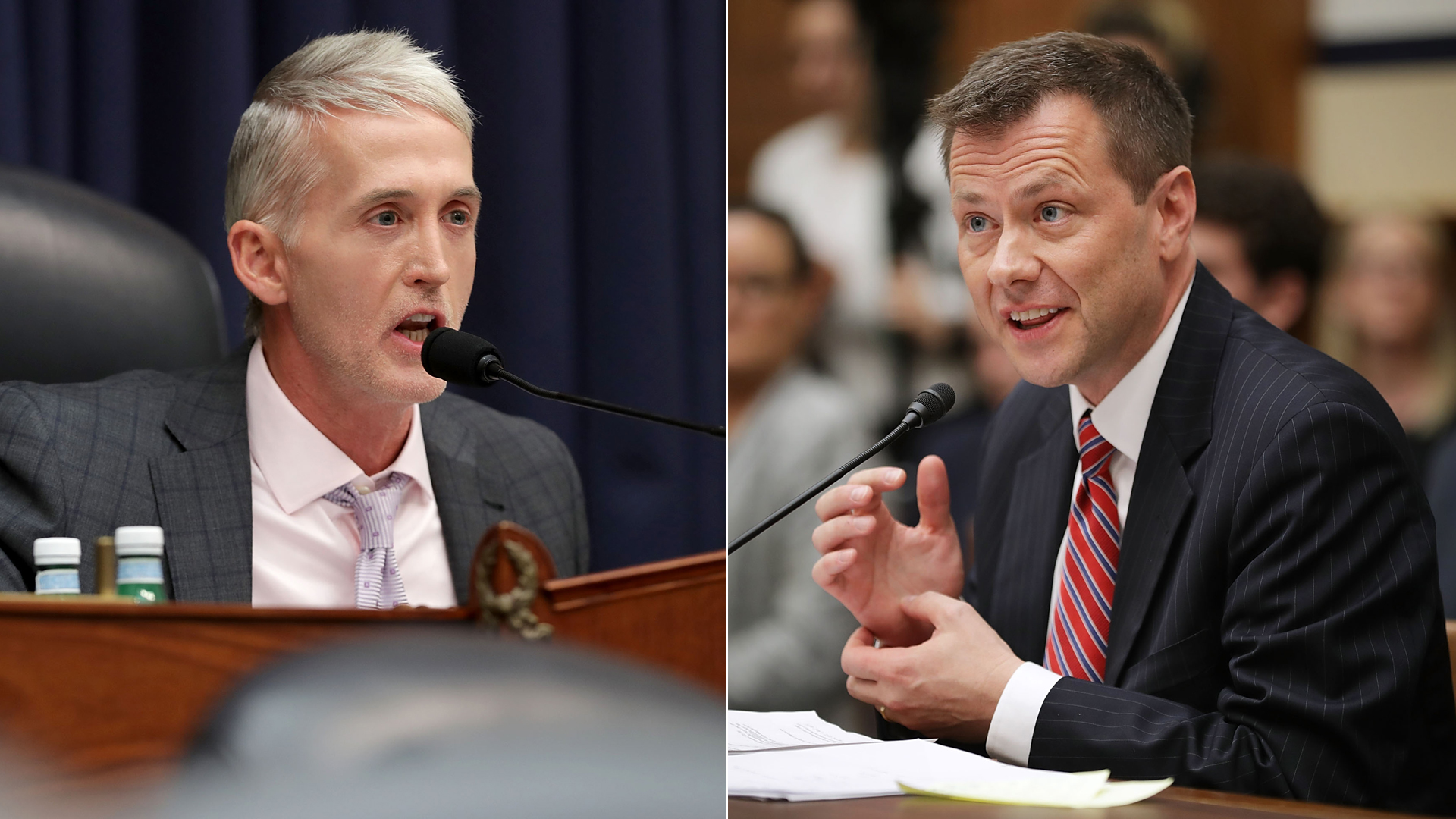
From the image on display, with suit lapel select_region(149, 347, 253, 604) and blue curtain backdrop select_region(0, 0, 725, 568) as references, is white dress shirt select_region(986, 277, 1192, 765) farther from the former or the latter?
suit lapel select_region(149, 347, 253, 604)

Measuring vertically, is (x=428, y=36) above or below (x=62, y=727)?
above

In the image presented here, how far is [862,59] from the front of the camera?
111cm

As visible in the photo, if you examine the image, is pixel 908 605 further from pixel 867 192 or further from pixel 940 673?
pixel 867 192

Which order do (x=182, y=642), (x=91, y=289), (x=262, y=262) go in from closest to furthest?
(x=182, y=642) < (x=262, y=262) < (x=91, y=289)

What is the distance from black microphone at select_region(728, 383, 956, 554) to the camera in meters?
0.88

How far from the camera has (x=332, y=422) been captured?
104 cm

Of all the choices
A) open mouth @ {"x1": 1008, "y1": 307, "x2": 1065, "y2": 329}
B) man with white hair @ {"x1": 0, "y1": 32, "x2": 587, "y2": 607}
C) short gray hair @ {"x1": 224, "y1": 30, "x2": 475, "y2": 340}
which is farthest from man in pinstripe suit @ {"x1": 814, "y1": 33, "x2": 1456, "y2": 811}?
A: short gray hair @ {"x1": 224, "y1": 30, "x2": 475, "y2": 340}

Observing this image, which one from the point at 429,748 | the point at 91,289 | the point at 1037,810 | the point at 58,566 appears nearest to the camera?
the point at 429,748

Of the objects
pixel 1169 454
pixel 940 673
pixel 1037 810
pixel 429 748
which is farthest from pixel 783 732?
pixel 429 748

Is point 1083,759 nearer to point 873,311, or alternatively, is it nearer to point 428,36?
point 873,311

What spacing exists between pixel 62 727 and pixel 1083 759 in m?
0.70

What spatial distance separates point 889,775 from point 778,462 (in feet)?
0.93

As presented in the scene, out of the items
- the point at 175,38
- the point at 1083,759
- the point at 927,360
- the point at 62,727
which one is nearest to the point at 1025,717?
the point at 1083,759

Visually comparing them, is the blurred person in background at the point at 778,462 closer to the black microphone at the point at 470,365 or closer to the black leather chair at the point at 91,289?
the black microphone at the point at 470,365
